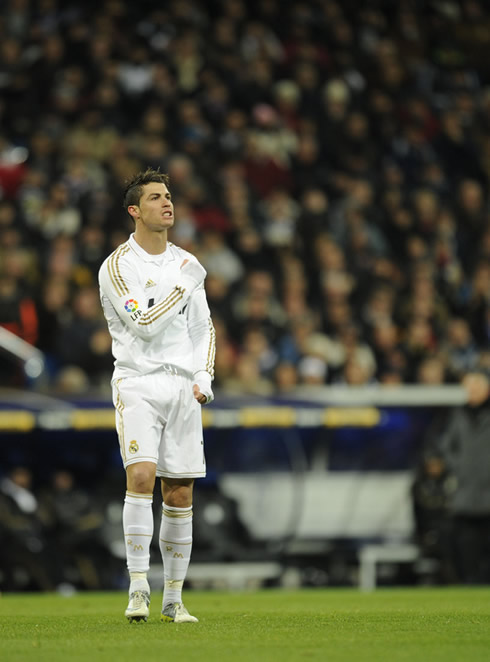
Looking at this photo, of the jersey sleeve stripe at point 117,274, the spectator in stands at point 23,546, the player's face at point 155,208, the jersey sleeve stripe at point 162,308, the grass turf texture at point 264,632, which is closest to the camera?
the grass turf texture at point 264,632

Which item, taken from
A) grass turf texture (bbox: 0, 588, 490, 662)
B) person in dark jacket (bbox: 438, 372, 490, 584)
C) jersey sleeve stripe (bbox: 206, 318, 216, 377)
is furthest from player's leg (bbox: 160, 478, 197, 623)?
person in dark jacket (bbox: 438, 372, 490, 584)

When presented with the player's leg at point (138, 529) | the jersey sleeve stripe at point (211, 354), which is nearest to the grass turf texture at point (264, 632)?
the player's leg at point (138, 529)

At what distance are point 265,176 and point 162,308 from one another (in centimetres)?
1091

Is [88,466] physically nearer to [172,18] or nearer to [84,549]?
[84,549]

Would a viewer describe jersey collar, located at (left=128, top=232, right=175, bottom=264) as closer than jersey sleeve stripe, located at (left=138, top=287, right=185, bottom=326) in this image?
No

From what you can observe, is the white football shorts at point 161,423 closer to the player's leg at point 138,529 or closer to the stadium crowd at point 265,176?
the player's leg at point 138,529

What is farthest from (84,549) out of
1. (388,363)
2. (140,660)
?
(140,660)

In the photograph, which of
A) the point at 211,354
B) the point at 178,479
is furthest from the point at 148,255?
the point at 178,479

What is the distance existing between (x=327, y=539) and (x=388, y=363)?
233cm

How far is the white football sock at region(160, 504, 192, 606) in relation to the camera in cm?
743

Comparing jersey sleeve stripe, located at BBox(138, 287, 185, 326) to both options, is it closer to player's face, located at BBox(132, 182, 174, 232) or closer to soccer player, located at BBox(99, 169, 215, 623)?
soccer player, located at BBox(99, 169, 215, 623)

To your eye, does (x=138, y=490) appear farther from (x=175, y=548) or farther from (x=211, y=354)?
(x=211, y=354)

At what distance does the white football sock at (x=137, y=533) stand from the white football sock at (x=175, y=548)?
230mm

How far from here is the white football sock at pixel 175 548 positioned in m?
7.43
